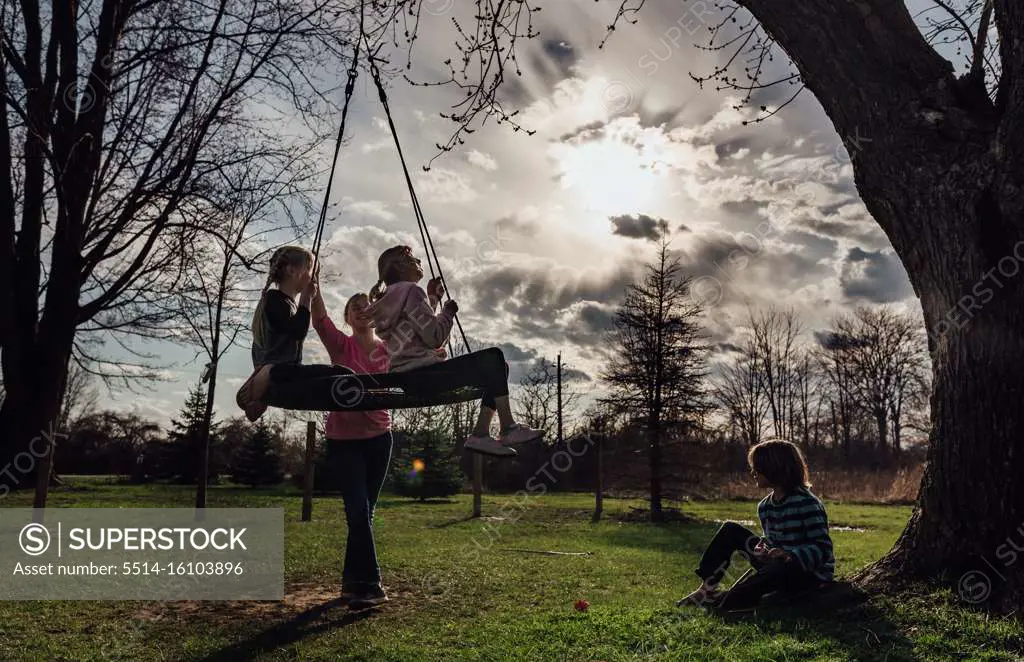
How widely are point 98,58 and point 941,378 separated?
10734 millimetres

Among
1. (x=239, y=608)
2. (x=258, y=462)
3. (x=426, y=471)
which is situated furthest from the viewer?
(x=258, y=462)

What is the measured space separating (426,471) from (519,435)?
19.7 metres

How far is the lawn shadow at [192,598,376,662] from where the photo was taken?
181 inches

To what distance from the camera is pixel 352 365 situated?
5.97m

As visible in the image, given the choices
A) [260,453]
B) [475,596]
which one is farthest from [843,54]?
[260,453]

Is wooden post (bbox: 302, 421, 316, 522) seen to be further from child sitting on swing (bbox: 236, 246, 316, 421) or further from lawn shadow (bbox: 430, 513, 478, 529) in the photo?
child sitting on swing (bbox: 236, 246, 316, 421)

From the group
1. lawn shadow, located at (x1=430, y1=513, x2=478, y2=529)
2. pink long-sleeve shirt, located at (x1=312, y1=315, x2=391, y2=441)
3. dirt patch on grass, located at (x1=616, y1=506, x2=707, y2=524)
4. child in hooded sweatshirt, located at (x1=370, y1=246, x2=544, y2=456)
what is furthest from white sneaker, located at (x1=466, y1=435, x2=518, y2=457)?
dirt patch on grass, located at (x1=616, y1=506, x2=707, y2=524)

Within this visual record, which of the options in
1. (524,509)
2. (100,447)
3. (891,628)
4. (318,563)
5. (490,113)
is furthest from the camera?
(100,447)

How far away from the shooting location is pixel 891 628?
4500 mm

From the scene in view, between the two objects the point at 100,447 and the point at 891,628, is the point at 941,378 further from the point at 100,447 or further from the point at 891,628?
the point at 100,447

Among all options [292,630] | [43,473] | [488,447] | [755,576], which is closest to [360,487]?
[292,630]

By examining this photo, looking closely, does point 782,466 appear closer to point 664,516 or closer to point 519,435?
point 519,435

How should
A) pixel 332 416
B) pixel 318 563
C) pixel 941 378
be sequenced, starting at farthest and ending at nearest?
pixel 318 563, pixel 332 416, pixel 941 378

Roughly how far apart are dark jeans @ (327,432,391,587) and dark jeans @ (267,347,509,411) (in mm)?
A: 1024
